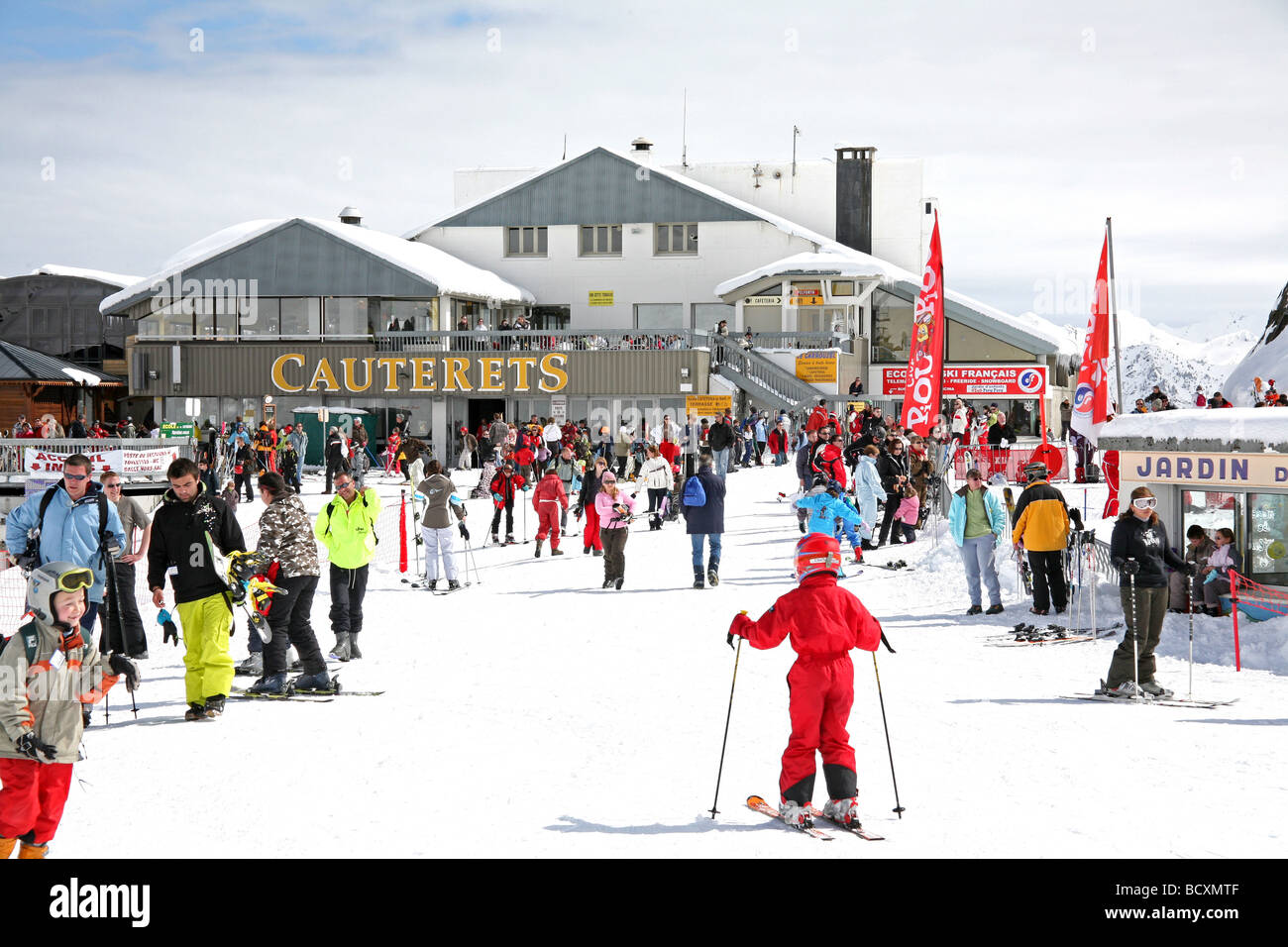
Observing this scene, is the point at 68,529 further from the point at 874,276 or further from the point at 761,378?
the point at 874,276

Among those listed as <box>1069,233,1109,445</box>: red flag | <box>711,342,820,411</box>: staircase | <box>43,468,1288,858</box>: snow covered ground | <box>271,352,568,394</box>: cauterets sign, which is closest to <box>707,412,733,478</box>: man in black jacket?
<box>1069,233,1109,445</box>: red flag

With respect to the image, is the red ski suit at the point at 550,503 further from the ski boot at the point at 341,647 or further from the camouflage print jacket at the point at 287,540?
the camouflage print jacket at the point at 287,540

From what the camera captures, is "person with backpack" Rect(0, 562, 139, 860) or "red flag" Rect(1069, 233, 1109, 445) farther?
"red flag" Rect(1069, 233, 1109, 445)

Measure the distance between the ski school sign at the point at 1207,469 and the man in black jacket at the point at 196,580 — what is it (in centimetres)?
959

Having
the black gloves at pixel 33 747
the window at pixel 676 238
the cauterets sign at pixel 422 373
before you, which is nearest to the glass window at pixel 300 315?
the cauterets sign at pixel 422 373

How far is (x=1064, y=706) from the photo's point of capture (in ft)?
32.2

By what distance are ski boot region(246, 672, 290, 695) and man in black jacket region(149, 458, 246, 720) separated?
720 millimetres

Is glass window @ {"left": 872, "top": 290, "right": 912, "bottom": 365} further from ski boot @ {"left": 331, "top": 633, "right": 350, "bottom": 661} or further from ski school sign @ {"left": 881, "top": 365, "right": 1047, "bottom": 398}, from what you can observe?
ski boot @ {"left": 331, "top": 633, "right": 350, "bottom": 661}

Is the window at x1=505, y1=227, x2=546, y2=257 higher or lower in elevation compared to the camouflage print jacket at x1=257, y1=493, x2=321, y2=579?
higher

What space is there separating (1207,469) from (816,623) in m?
8.45

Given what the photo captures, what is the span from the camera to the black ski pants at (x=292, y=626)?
952cm

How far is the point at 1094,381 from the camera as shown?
65.4ft

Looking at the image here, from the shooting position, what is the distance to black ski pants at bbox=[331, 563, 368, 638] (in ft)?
37.3
